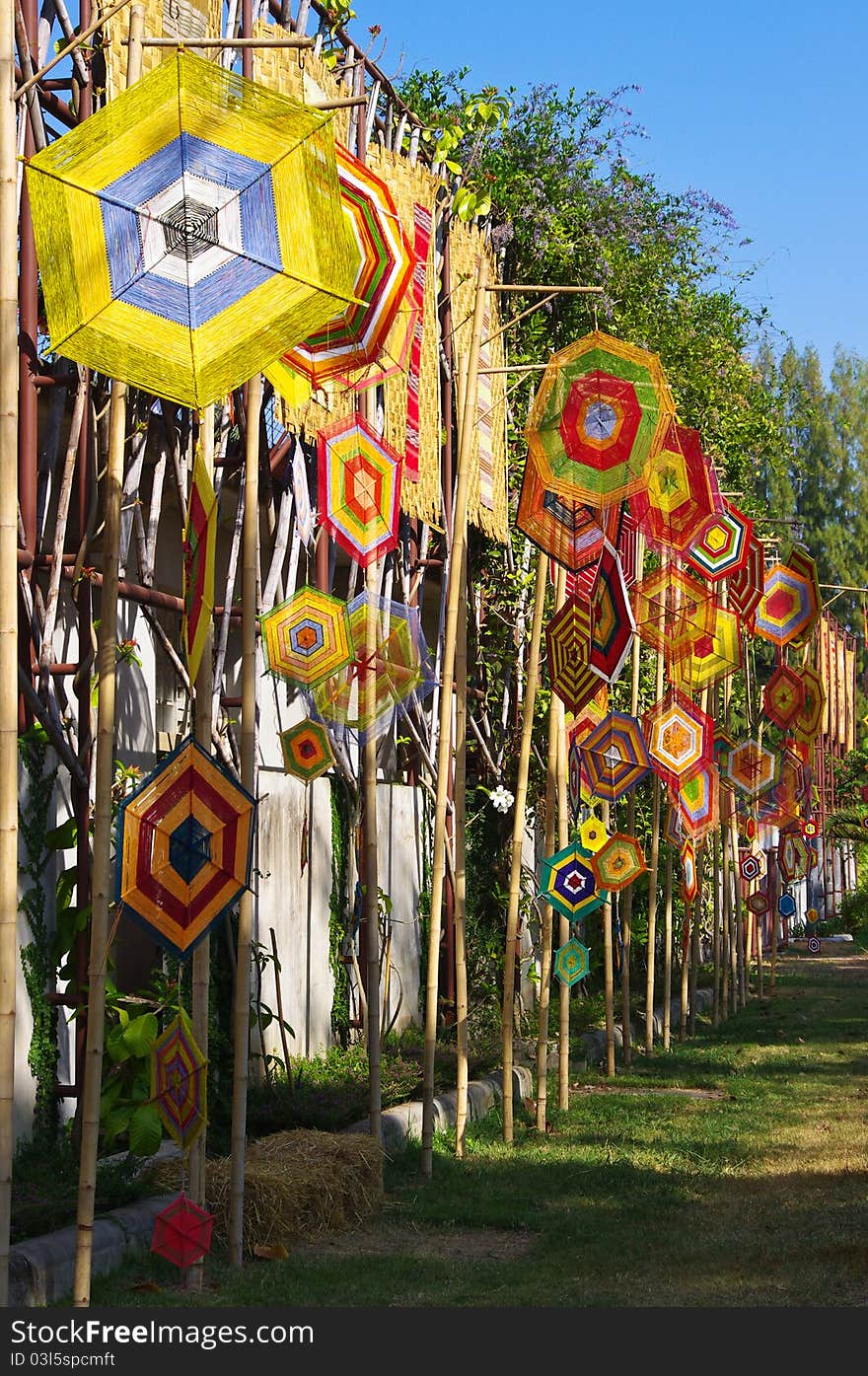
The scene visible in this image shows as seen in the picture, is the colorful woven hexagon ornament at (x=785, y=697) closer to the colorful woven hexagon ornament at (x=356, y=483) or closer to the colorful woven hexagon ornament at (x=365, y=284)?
the colorful woven hexagon ornament at (x=356, y=483)

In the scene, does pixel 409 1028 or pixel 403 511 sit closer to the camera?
pixel 403 511

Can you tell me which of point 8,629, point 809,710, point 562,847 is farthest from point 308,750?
point 809,710

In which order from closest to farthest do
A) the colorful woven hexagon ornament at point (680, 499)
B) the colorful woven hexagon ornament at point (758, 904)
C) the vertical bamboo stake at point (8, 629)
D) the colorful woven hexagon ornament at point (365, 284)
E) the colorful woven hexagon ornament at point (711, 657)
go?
the vertical bamboo stake at point (8, 629) → the colorful woven hexagon ornament at point (365, 284) → the colorful woven hexagon ornament at point (680, 499) → the colorful woven hexagon ornament at point (711, 657) → the colorful woven hexagon ornament at point (758, 904)

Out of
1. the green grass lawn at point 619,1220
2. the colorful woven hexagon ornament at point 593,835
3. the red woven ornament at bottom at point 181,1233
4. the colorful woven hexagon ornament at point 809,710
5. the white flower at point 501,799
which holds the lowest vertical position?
the green grass lawn at point 619,1220

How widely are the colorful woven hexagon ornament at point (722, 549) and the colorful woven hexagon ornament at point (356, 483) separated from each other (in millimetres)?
4503

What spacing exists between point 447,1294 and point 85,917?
1997 millimetres

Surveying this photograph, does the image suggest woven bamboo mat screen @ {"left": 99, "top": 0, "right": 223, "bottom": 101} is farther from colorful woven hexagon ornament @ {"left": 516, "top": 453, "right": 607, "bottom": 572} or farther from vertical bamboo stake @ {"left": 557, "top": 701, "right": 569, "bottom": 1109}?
vertical bamboo stake @ {"left": 557, "top": 701, "right": 569, "bottom": 1109}

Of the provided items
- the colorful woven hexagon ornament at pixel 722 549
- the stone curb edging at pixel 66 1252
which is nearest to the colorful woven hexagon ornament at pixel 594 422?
the colorful woven hexagon ornament at pixel 722 549

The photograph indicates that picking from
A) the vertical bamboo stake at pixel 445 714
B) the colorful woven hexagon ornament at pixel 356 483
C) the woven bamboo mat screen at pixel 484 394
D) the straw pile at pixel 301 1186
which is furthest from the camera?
the woven bamboo mat screen at pixel 484 394

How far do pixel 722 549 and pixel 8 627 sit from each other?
758 centimetres

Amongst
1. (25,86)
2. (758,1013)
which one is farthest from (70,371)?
(758,1013)

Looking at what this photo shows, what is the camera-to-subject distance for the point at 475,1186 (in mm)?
6988

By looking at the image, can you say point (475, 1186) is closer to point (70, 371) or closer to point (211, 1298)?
point (211, 1298)

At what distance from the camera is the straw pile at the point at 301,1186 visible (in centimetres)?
576
